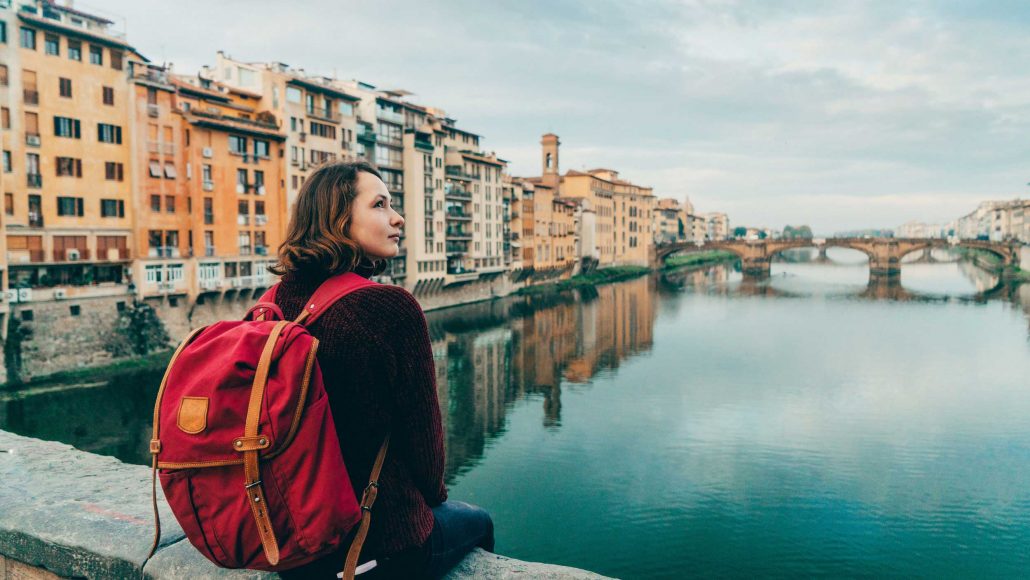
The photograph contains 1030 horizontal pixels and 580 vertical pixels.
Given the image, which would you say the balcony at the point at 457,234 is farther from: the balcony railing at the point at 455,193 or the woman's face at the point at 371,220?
the woman's face at the point at 371,220

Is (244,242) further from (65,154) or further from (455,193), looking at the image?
(455,193)

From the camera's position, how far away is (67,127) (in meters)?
25.7

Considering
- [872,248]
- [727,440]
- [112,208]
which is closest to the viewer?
[727,440]

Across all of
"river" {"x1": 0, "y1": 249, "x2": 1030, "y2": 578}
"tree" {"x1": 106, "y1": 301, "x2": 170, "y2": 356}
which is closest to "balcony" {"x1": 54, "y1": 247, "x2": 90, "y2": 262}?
"tree" {"x1": 106, "y1": 301, "x2": 170, "y2": 356}

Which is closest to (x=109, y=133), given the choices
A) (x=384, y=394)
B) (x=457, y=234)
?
(x=457, y=234)

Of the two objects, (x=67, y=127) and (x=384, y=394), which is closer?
(x=384, y=394)

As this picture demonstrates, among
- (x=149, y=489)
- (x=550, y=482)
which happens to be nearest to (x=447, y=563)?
(x=149, y=489)

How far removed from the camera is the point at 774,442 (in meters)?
20.2

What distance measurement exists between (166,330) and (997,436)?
29176 millimetres

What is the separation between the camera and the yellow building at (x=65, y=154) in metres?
24.2

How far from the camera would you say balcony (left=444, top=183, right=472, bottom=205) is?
46938 mm

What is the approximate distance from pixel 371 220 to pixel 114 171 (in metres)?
29.6

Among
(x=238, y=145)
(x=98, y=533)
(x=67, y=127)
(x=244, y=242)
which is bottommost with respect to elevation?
(x=98, y=533)

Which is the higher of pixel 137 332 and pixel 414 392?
pixel 414 392
